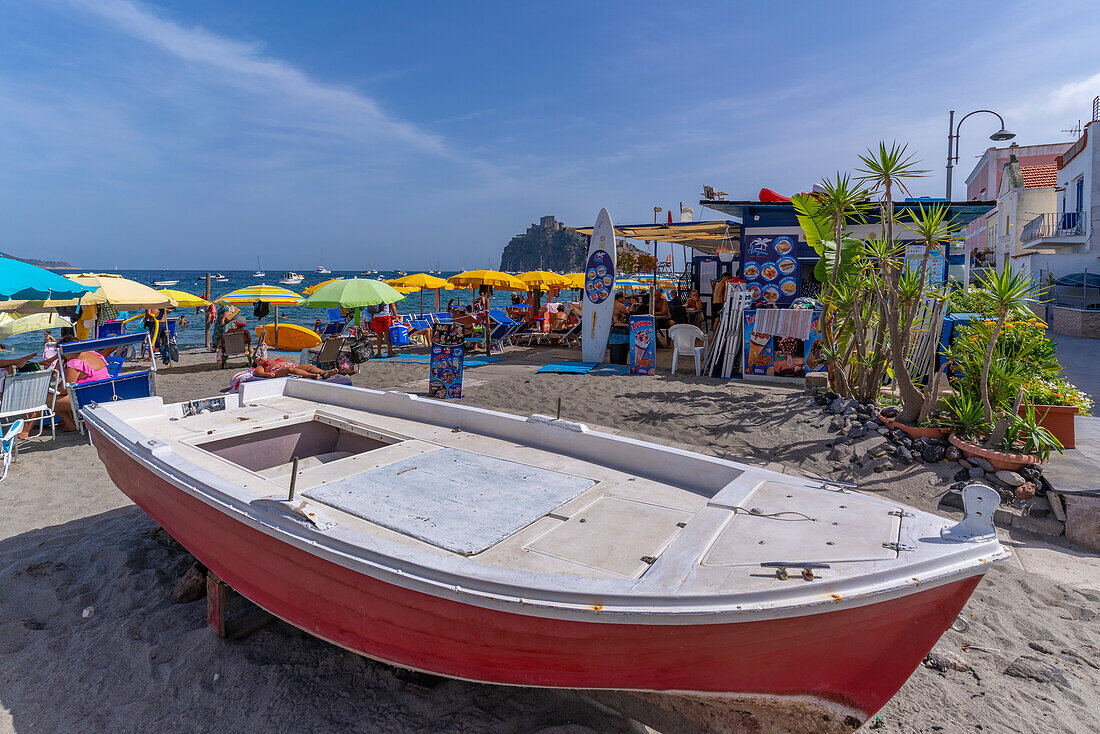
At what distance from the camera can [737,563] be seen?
224 cm

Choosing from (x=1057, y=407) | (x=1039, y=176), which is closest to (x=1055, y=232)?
(x=1039, y=176)

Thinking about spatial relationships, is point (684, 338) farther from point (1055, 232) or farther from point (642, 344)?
point (1055, 232)

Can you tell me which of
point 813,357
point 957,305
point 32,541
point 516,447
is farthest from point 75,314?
point 957,305

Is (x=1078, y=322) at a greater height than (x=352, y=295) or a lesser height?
lesser

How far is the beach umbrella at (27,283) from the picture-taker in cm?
594

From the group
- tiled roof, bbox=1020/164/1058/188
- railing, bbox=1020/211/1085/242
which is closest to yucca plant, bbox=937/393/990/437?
railing, bbox=1020/211/1085/242

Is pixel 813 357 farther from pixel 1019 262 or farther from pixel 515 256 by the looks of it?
pixel 515 256

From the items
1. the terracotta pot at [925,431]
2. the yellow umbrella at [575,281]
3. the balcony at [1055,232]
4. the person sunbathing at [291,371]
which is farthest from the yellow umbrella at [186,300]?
the balcony at [1055,232]

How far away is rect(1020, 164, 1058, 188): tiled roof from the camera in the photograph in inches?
1125

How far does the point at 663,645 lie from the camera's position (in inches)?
82.1

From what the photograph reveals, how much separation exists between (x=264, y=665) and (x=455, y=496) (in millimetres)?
1420

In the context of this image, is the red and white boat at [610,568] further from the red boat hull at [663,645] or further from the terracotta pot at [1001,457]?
the terracotta pot at [1001,457]

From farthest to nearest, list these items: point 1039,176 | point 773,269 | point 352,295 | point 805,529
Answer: point 1039,176
point 352,295
point 773,269
point 805,529

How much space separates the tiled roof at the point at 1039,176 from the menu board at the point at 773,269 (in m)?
26.3
